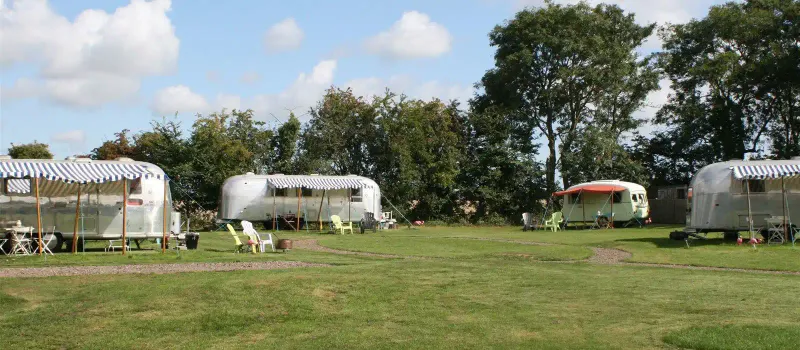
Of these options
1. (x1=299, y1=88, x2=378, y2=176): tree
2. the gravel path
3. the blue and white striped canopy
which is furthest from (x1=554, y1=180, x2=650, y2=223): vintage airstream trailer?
the gravel path

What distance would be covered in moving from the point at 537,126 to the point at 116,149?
24700 millimetres

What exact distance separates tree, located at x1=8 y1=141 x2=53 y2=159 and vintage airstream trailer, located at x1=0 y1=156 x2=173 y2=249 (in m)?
31.3

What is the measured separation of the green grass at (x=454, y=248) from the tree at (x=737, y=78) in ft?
74.9

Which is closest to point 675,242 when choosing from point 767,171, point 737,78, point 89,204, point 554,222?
point 767,171

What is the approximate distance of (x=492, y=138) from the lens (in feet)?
155

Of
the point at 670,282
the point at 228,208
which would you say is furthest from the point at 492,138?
the point at 670,282

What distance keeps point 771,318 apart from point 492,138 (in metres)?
37.4

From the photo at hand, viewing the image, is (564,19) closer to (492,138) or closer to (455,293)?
(492,138)

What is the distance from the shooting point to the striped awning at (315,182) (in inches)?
1396

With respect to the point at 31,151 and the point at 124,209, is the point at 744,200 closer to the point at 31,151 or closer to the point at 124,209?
the point at 124,209

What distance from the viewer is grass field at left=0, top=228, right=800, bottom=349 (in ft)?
30.2

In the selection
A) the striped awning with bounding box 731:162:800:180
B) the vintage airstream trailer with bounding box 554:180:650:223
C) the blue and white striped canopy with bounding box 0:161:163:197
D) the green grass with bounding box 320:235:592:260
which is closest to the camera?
the blue and white striped canopy with bounding box 0:161:163:197

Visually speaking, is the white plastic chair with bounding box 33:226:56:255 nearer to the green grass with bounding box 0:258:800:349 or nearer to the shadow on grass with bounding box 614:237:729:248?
the green grass with bounding box 0:258:800:349

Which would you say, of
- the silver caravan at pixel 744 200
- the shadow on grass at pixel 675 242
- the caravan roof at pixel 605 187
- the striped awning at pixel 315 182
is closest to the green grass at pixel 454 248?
the shadow on grass at pixel 675 242
